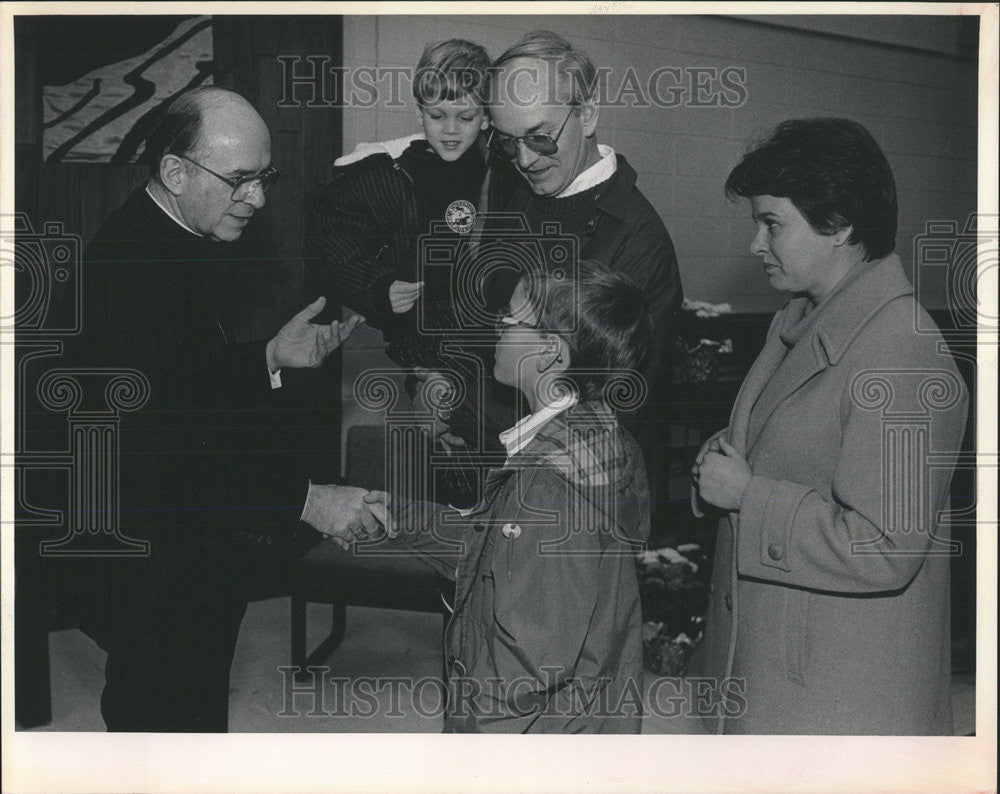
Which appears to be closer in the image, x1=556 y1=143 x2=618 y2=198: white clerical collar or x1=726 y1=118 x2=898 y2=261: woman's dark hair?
x1=726 y1=118 x2=898 y2=261: woman's dark hair

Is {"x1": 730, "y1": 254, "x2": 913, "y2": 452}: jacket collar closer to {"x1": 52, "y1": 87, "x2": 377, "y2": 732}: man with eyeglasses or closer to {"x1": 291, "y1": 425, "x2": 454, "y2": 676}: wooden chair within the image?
{"x1": 291, "y1": 425, "x2": 454, "y2": 676}: wooden chair

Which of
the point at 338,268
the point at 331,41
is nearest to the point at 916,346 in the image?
the point at 338,268

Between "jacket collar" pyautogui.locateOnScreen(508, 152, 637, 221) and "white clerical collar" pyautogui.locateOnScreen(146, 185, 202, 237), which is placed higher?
"jacket collar" pyautogui.locateOnScreen(508, 152, 637, 221)

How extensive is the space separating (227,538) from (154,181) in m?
0.97

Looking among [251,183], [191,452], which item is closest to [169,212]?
[251,183]

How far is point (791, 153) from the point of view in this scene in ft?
8.67

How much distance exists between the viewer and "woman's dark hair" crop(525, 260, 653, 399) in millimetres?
2617

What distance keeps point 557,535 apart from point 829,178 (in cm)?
113

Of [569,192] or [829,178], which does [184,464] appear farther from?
[829,178]

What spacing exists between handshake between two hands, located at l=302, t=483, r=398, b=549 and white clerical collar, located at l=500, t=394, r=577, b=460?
41cm

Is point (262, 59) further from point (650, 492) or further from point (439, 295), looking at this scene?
point (650, 492)

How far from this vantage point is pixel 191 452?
2.79 m

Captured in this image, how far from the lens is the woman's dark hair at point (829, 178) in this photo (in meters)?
2.58

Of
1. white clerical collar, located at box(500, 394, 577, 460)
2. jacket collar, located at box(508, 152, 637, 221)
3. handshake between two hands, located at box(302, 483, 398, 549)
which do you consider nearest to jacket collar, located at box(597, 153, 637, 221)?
jacket collar, located at box(508, 152, 637, 221)
